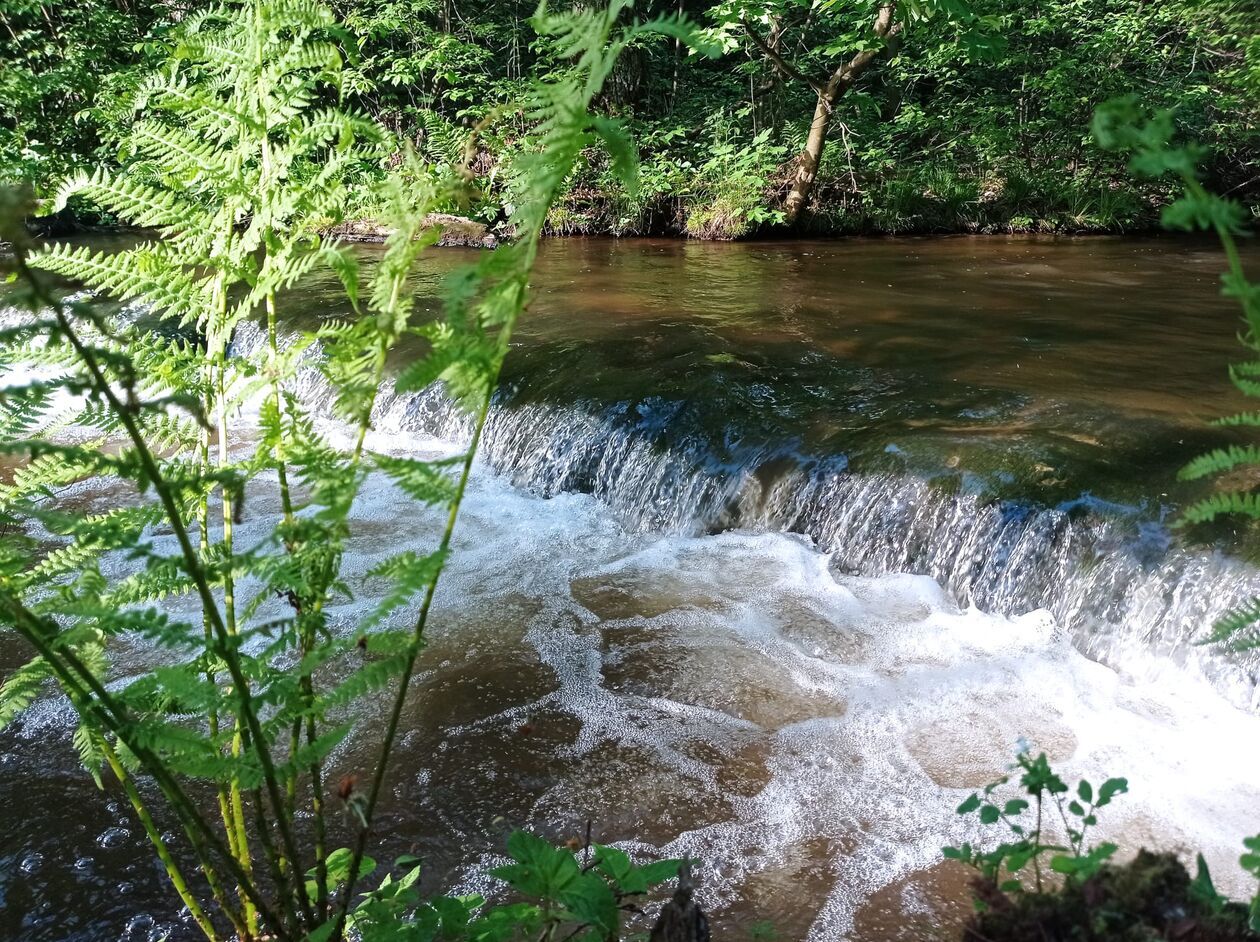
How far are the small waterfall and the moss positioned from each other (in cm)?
265

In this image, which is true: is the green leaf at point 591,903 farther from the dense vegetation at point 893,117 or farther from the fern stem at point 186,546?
the dense vegetation at point 893,117

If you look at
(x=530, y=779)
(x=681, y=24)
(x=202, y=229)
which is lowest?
(x=530, y=779)

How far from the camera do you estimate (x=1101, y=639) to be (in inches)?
179

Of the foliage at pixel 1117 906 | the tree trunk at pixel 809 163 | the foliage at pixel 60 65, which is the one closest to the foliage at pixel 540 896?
the foliage at pixel 1117 906

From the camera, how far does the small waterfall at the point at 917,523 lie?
4379 millimetres

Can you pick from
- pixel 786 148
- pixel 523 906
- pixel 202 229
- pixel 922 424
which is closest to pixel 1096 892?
pixel 523 906

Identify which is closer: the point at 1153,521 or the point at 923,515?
the point at 1153,521

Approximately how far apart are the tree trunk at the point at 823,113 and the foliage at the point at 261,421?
A: 1200cm

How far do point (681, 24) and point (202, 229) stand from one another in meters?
1.19

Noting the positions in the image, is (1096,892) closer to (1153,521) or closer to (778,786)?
(778,786)

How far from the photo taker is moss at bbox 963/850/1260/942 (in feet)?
4.32

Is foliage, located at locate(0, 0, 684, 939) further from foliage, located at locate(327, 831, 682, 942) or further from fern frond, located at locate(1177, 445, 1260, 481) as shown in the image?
fern frond, located at locate(1177, 445, 1260, 481)

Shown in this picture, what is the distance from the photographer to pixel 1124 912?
134 cm

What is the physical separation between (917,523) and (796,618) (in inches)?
39.2
